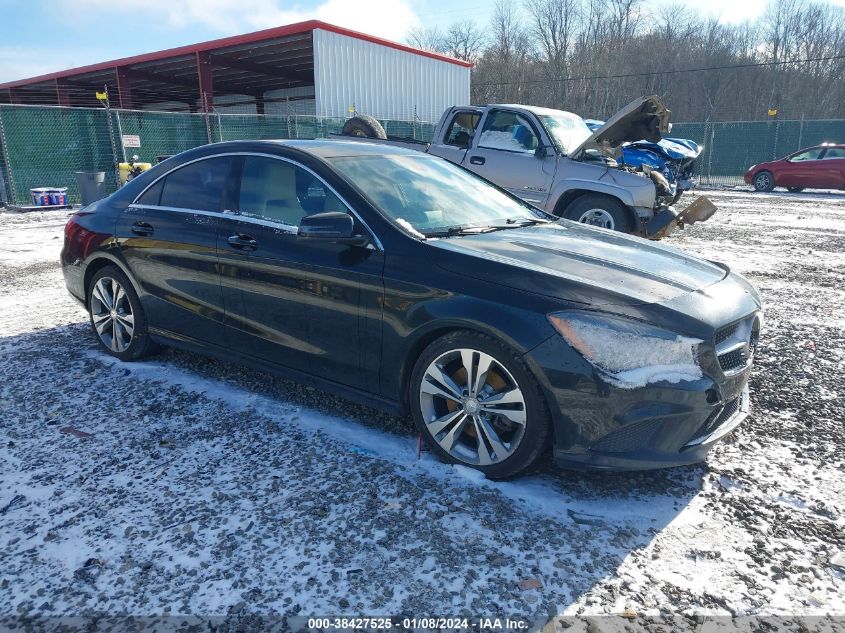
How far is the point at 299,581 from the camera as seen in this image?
227cm

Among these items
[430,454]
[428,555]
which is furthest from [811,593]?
[430,454]

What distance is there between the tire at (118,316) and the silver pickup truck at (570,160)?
493 centimetres

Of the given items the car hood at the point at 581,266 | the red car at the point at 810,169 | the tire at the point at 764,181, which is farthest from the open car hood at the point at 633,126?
the tire at the point at 764,181

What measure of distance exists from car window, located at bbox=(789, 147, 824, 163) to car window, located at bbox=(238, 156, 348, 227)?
20.3 meters

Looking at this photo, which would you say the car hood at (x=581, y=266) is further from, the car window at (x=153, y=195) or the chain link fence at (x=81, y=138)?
the chain link fence at (x=81, y=138)

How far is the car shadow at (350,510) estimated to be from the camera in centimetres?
224

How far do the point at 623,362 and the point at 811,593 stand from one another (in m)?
1.07

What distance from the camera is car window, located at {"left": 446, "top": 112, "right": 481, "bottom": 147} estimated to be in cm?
921

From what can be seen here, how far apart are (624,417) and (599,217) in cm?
622

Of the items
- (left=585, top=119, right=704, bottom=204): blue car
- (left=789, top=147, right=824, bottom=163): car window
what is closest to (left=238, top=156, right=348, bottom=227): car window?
(left=585, top=119, right=704, bottom=204): blue car

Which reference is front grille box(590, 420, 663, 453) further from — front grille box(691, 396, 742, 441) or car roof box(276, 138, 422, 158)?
car roof box(276, 138, 422, 158)

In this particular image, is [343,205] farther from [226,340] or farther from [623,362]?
[623,362]

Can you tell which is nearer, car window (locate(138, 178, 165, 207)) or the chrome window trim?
the chrome window trim

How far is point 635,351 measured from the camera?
2.59 metres
